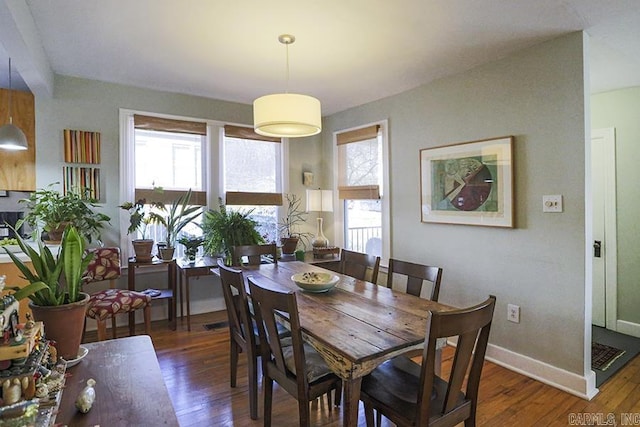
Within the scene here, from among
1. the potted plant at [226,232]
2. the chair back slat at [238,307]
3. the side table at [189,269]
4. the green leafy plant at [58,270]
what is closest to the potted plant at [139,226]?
the side table at [189,269]

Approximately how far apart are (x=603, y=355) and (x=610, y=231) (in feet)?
4.35

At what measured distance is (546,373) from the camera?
2.63 m

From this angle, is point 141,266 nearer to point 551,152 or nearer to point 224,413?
point 224,413

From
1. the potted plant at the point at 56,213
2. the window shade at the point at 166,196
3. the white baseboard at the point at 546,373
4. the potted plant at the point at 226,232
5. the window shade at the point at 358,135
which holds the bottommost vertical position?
the white baseboard at the point at 546,373

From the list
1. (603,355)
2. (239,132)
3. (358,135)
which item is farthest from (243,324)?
(603,355)

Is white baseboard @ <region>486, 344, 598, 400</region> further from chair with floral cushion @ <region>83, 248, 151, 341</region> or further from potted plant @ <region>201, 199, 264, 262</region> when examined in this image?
chair with floral cushion @ <region>83, 248, 151, 341</region>

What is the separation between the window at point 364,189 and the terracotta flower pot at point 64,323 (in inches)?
127

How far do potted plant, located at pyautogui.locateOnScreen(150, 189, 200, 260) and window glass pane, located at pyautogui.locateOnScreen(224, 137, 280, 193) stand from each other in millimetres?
522

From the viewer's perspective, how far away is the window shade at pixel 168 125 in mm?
3732

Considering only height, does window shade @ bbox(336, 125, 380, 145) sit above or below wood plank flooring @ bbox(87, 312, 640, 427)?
above

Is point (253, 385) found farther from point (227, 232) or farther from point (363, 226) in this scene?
point (363, 226)

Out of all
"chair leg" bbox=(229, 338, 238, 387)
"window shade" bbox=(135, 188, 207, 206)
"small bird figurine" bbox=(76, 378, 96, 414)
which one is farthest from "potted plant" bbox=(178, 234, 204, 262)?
"small bird figurine" bbox=(76, 378, 96, 414)

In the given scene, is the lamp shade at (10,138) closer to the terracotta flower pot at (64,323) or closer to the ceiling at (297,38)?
the ceiling at (297,38)

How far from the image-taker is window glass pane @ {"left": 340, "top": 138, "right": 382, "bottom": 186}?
13.6 feet
